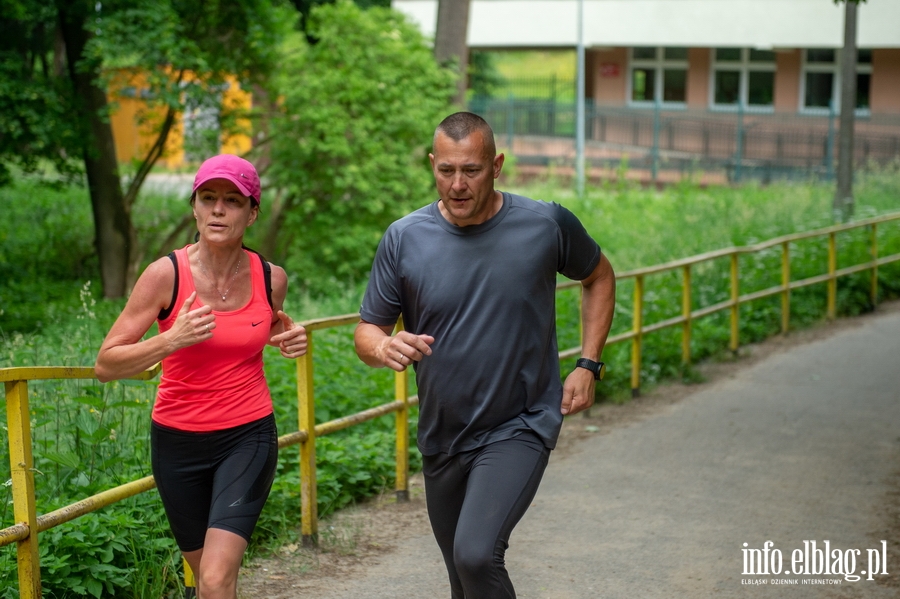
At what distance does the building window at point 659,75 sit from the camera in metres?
32.2

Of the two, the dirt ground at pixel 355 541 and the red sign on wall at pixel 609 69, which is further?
the red sign on wall at pixel 609 69

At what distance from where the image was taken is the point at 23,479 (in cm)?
369

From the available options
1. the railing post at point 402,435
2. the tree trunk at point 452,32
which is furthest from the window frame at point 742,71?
the railing post at point 402,435

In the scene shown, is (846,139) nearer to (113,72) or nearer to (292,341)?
(113,72)

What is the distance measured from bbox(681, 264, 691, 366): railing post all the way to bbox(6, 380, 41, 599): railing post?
7195 mm

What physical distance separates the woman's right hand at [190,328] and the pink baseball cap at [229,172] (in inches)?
17.9

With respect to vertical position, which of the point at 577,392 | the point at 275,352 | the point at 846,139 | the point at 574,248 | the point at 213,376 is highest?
the point at 846,139

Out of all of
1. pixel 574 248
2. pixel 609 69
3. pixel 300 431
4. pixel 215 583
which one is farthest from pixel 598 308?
pixel 609 69

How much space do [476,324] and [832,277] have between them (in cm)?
1007

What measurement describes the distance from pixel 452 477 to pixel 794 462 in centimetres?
441

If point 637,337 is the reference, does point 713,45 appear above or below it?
above

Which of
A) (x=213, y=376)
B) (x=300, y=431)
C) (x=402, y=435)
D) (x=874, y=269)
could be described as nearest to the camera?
(x=213, y=376)

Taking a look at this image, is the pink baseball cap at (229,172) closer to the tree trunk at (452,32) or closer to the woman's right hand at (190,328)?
the woman's right hand at (190,328)

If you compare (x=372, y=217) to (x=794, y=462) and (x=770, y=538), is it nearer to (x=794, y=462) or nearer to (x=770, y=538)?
(x=794, y=462)
